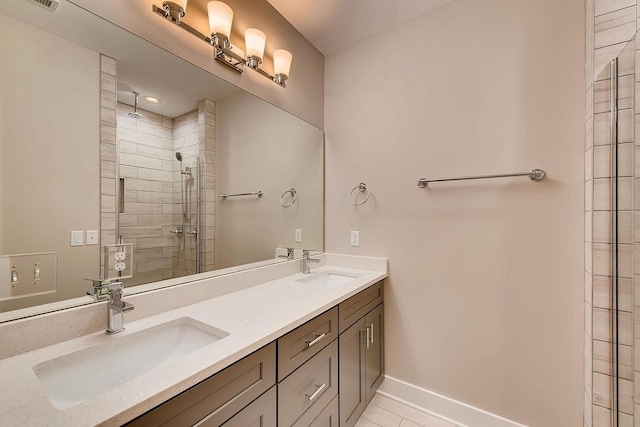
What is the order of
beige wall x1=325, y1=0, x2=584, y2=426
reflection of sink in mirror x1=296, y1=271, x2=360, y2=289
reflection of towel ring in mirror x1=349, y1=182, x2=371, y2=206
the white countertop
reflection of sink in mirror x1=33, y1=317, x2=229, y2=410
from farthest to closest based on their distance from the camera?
reflection of towel ring in mirror x1=349, y1=182, x2=371, y2=206, reflection of sink in mirror x1=296, y1=271, x2=360, y2=289, beige wall x1=325, y1=0, x2=584, y2=426, reflection of sink in mirror x1=33, y1=317, x2=229, y2=410, the white countertop

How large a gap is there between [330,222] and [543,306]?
141 centimetres

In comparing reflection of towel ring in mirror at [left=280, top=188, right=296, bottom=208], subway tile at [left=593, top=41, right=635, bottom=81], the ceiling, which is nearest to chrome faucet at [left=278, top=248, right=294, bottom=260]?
reflection of towel ring in mirror at [left=280, top=188, right=296, bottom=208]

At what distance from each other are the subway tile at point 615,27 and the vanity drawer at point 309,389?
1.88 meters

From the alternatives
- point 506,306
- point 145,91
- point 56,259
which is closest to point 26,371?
point 56,259

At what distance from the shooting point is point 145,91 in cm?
116

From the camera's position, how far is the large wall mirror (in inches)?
33.3

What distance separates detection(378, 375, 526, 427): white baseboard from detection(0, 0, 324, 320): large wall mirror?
4.33 feet

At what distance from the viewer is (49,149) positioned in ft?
2.95

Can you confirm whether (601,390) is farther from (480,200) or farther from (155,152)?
(155,152)

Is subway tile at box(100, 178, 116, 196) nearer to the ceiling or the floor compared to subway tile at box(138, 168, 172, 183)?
nearer to the floor

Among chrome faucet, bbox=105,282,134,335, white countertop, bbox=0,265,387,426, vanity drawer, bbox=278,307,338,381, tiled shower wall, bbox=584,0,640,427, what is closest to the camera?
white countertop, bbox=0,265,387,426

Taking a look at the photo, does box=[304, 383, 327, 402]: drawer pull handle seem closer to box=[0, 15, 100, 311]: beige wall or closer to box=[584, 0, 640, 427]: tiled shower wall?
box=[0, 15, 100, 311]: beige wall

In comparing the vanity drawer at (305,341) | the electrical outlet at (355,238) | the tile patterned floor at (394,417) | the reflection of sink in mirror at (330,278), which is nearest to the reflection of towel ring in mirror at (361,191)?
the electrical outlet at (355,238)

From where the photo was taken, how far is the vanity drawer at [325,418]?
1.11m
